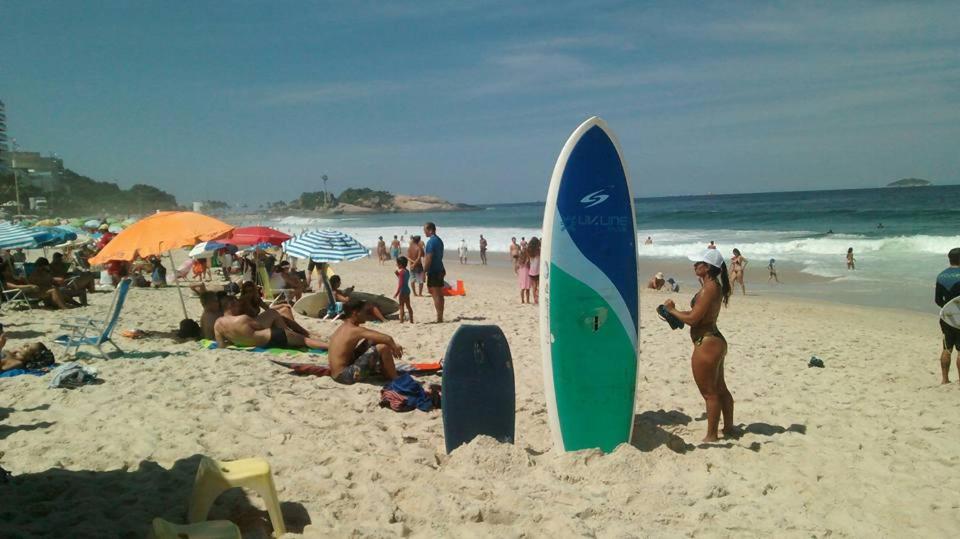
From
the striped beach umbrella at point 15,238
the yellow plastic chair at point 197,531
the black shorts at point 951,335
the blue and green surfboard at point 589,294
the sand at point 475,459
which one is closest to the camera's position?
the yellow plastic chair at point 197,531

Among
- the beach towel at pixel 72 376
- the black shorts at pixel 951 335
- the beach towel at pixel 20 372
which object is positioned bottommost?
the beach towel at pixel 20 372

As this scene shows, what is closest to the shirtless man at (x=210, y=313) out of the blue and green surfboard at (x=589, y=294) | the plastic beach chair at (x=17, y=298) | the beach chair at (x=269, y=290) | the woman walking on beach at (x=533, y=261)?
the beach chair at (x=269, y=290)

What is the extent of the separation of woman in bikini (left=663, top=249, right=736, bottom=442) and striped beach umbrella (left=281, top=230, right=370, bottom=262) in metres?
7.09

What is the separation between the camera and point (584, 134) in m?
4.22

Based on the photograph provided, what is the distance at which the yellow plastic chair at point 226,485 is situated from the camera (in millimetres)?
2984

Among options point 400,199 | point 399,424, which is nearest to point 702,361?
point 399,424

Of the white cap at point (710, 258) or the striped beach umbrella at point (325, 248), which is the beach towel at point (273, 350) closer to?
the striped beach umbrella at point (325, 248)

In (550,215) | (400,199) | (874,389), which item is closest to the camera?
(550,215)

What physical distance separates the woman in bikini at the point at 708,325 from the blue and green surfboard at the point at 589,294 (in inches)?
18.3

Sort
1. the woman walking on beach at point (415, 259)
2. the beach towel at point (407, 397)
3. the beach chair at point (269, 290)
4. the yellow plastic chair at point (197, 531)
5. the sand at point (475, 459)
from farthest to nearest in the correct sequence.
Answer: the beach chair at point (269, 290)
the woman walking on beach at point (415, 259)
the beach towel at point (407, 397)
the sand at point (475, 459)
the yellow plastic chair at point (197, 531)

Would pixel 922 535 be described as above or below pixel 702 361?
below

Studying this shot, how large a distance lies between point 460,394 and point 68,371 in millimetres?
3862

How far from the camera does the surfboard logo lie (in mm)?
4195

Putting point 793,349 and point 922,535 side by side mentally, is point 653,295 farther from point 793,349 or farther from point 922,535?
point 922,535
